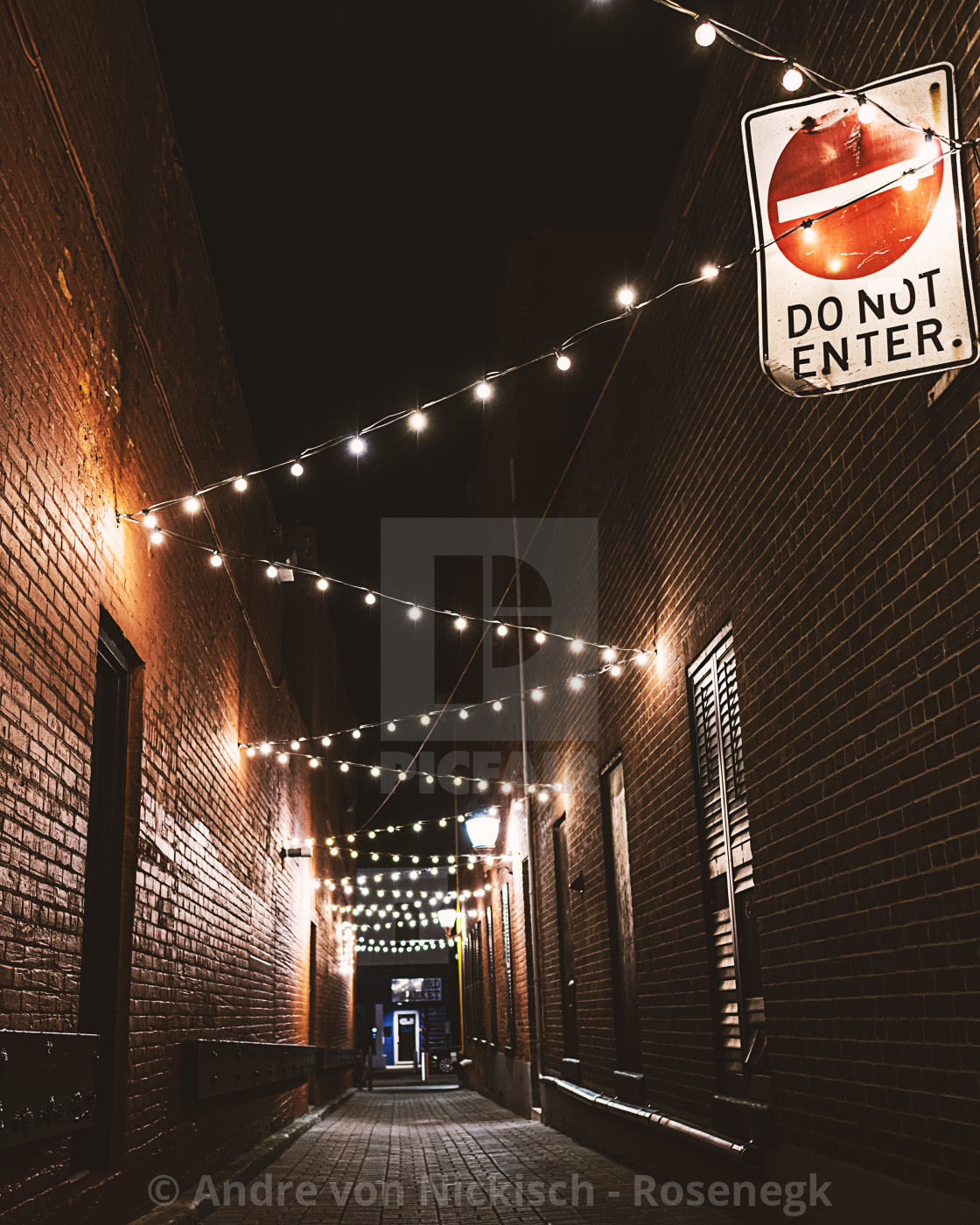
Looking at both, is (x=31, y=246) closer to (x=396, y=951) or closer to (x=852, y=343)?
(x=852, y=343)

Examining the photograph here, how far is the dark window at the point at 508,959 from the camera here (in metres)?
16.3

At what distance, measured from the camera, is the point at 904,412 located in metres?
3.50

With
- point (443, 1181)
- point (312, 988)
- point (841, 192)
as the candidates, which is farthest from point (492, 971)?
point (841, 192)

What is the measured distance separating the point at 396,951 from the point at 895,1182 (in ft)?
108

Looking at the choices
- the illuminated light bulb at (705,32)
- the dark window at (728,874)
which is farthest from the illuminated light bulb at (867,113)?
the dark window at (728,874)

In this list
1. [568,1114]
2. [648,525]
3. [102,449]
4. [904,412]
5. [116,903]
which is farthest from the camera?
[568,1114]

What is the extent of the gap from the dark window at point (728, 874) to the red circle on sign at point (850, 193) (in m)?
2.51

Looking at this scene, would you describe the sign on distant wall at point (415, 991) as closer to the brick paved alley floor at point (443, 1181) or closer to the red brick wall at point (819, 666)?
the brick paved alley floor at point (443, 1181)

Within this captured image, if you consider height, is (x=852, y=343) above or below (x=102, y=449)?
below

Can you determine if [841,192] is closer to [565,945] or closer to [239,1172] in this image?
[239,1172]

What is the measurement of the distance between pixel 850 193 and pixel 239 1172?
731 cm

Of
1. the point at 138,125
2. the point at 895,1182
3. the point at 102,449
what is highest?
the point at 138,125

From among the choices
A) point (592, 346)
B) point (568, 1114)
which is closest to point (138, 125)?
point (592, 346)

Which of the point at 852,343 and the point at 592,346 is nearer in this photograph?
the point at 852,343
